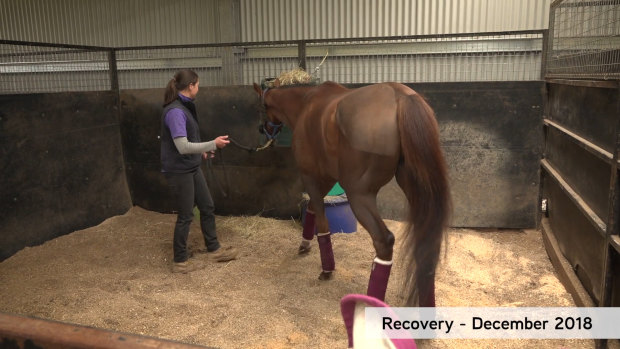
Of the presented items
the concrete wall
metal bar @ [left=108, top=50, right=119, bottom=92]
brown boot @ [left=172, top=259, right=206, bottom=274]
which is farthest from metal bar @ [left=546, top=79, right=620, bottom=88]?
metal bar @ [left=108, top=50, right=119, bottom=92]

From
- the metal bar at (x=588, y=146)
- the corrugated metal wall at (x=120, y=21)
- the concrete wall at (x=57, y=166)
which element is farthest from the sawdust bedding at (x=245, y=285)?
the corrugated metal wall at (x=120, y=21)

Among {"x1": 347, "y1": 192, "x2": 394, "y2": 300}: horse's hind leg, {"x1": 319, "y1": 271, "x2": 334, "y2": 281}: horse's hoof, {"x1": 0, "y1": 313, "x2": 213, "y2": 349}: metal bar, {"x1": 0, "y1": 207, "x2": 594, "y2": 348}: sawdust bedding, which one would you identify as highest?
{"x1": 0, "y1": 313, "x2": 213, "y2": 349}: metal bar

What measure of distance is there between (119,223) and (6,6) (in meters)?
6.59

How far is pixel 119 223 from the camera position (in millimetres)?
4758

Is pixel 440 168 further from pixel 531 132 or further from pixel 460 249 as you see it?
pixel 531 132

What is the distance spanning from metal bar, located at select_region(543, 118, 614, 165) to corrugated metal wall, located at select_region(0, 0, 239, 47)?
5026 mm

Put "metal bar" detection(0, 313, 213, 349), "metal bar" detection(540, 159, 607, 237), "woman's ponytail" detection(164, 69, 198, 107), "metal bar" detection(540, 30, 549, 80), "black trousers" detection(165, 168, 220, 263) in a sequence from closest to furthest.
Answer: "metal bar" detection(0, 313, 213, 349) → "metal bar" detection(540, 159, 607, 237) → "woman's ponytail" detection(164, 69, 198, 107) → "black trousers" detection(165, 168, 220, 263) → "metal bar" detection(540, 30, 549, 80)

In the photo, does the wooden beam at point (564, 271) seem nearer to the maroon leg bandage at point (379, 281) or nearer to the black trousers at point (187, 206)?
the maroon leg bandage at point (379, 281)

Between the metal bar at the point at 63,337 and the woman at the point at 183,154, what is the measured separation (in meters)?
2.34

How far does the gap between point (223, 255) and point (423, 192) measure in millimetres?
2007

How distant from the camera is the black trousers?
3.46 m

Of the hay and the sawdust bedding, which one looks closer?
the sawdust bedding

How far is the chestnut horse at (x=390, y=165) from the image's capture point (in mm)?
2320

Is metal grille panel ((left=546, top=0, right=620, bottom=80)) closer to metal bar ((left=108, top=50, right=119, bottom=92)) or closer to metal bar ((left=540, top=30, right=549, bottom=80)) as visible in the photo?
metal bar ((left=540, top=30, right=549, bottom=80))
